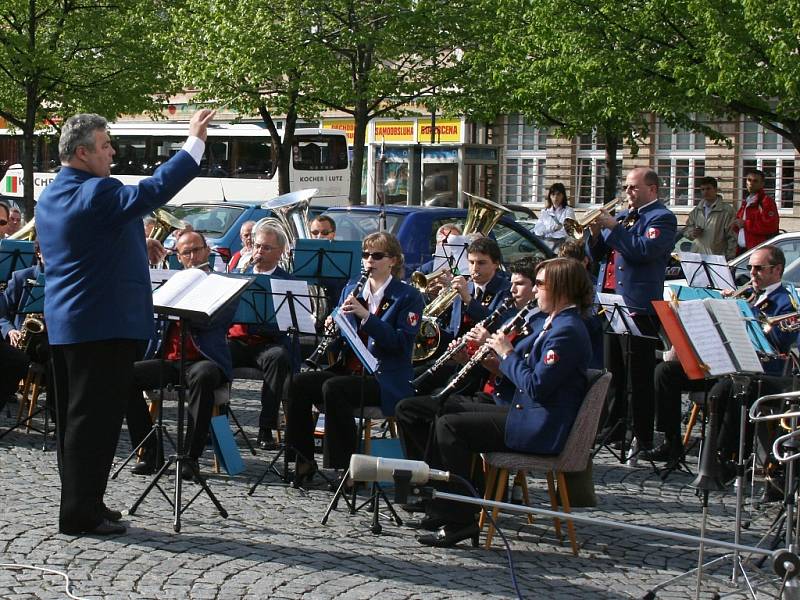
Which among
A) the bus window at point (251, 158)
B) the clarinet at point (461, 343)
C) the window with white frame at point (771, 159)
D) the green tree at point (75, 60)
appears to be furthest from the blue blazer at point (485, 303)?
the bus window at point (251, 158)

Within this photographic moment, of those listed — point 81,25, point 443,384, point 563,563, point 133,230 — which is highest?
point 81,25

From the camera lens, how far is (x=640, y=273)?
9.17 meters

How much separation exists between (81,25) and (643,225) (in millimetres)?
20845

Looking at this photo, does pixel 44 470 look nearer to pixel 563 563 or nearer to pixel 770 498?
pixel 563 563

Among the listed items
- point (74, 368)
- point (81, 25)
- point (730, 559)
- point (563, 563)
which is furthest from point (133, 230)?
point (81, 25)

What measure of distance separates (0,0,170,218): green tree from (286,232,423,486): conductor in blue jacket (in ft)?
66.7

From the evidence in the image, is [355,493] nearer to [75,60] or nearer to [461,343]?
[461,343]

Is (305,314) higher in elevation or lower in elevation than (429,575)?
higher

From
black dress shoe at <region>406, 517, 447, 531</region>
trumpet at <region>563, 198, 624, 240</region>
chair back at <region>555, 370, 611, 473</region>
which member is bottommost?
black dress shoe at <region>406, 517, 447, 531</region>

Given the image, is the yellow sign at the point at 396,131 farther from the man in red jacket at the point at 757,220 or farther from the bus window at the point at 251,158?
the man in red jacket at the point at 757,220

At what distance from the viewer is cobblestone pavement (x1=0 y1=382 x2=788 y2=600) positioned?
577 centimetres

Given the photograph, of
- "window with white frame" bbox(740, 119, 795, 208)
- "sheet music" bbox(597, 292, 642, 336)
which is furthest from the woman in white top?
"window with white frame" bbox(740, 119, 795, 208)

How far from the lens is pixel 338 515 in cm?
715

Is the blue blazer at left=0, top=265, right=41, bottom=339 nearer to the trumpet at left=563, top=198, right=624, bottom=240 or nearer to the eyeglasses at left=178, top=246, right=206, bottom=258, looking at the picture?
the eyeglasses at left=178, top=246, right=206, bottom=258
